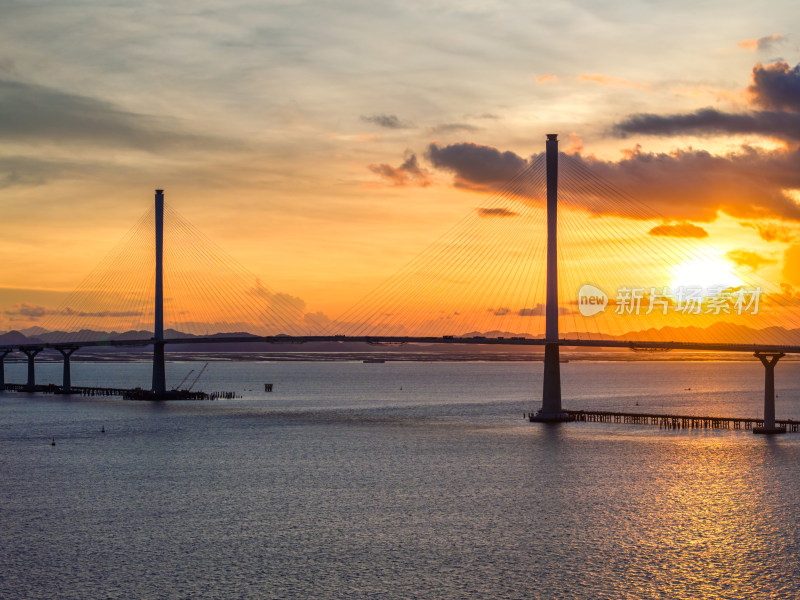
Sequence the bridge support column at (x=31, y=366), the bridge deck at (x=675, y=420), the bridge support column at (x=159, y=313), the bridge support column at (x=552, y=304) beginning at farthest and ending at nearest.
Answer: the bridge support column at (x=31, y=366)
the bridge support column at (x=159, y=313)
the bridge deck at (x=675, y=420)
the bridge support column at (x=552, y=304)

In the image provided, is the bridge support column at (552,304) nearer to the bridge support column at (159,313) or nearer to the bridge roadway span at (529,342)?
the bridge roadway span at (529,342)

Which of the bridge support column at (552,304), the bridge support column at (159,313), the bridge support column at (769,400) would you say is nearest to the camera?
the bridge support column at (769,400)

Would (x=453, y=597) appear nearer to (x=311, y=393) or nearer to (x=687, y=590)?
(x=687, y=590)

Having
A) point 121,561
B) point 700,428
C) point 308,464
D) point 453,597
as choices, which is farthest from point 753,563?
point 700,428

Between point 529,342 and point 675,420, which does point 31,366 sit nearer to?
point 529,342

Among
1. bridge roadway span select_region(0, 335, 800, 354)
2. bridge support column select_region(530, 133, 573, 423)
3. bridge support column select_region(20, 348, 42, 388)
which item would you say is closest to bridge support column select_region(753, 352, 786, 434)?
bridge roadway span select_region(0, 335, 800, 354)

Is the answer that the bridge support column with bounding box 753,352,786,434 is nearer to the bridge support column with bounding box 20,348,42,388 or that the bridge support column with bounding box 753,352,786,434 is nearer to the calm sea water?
the calm sea water

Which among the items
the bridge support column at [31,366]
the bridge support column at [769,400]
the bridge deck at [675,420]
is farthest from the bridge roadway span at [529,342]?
the bridge support column at [31,366]
